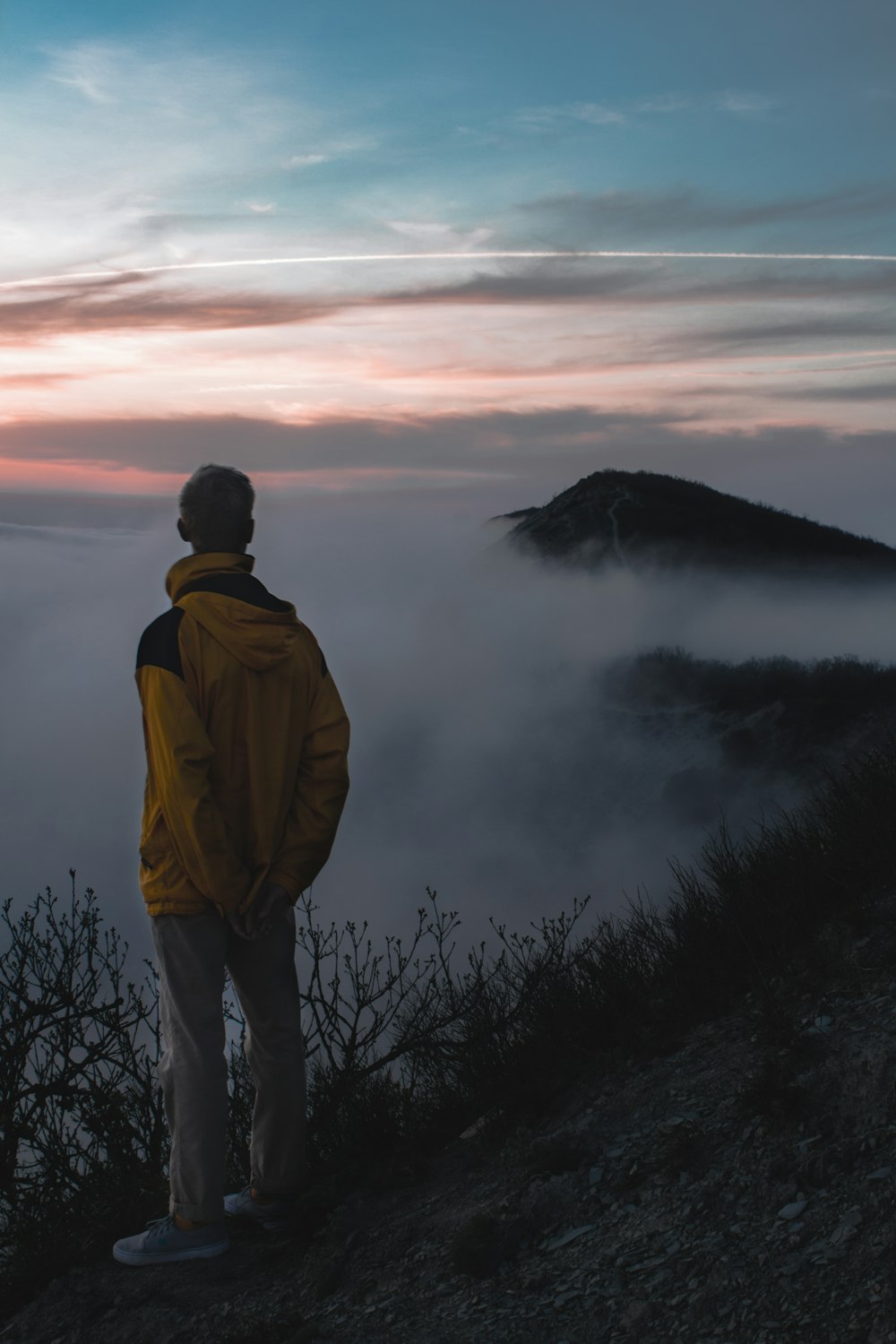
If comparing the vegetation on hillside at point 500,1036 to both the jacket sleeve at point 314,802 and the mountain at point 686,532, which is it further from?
the mountain at point 686,532

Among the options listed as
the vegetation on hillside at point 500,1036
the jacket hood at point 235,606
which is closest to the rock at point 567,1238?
the vegetation on hillside at point 500,1036

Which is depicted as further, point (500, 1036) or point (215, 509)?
point (500, 1036)

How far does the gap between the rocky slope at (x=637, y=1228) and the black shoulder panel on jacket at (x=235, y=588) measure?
2177 millimetres

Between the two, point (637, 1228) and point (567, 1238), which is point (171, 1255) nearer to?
point (567, 1238)

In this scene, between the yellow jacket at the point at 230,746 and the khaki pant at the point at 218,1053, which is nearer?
the yellow jacket at the point at 230,746

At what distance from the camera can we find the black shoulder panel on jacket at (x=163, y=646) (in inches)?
132

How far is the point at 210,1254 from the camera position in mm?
3617

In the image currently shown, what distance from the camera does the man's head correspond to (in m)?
3.54

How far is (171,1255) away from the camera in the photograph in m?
3.60

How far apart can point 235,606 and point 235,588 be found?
0.10m

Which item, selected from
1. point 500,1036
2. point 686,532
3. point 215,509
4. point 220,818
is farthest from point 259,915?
point 686,532

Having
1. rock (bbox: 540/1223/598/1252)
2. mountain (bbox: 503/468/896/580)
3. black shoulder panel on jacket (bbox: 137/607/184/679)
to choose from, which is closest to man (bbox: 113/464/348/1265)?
black shoulder panel on jacket (bbox: 137/607/184/679)

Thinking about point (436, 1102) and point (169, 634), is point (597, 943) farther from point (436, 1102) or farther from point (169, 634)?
point (169, 634)

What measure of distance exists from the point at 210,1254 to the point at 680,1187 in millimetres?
1652
